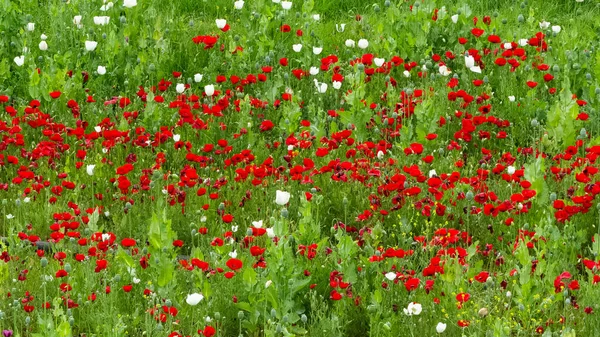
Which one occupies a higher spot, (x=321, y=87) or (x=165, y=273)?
(x=165, y=273)

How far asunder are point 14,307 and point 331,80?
11.6ft

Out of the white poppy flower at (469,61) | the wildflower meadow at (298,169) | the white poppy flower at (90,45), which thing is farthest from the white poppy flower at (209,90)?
the white poppy flower at (469,61)

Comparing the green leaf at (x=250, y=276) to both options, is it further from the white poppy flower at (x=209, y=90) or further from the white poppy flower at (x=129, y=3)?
the white poppy flower at (x=129, y=3)

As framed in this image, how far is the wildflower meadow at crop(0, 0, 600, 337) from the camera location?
5.14 metres

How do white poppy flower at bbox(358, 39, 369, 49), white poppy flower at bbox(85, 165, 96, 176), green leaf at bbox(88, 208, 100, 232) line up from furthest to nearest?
white poppy flower at bbox(358, 39, 369, 49)
white poppy flower at bbox(85, 165, 96, 176)
green leaf at bbox(88, 208, 100, 232)

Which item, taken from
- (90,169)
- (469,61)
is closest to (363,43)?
(469,61)

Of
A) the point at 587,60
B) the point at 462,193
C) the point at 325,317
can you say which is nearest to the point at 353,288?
the point at 325,317

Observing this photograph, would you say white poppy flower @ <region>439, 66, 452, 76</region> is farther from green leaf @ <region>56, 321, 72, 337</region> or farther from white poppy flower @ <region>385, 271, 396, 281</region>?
green leaf @ <region>56, 321, 72, 337</region>

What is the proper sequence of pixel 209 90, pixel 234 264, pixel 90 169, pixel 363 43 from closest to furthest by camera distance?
pixel 234 264, pixel 90 169, pixel 209 90, pixel 363 43

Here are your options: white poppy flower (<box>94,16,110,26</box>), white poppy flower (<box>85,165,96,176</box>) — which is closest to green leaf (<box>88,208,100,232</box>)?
white poppy flower (<box>85,165,96,176</box>)

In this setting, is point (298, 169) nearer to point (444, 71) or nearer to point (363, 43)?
point (444, 71)

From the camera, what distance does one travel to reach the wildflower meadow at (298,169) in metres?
5.14

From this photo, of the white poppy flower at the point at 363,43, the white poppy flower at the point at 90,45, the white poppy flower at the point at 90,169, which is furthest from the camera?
the white poppy flower at the point at 363,43

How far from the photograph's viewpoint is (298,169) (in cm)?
595
